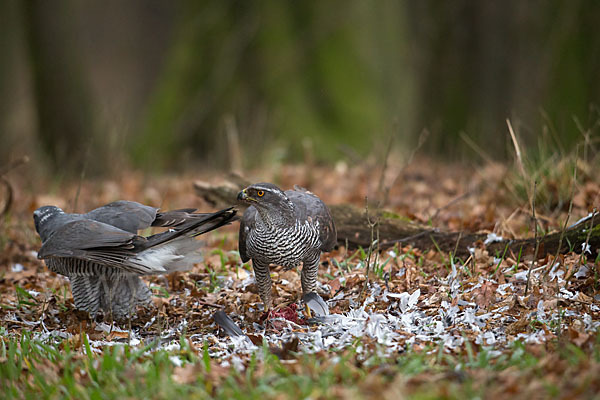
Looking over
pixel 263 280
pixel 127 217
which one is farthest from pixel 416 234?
pixel 127 217

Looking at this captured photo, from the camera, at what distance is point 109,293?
4227 mm

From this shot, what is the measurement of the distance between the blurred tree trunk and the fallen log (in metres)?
4.97

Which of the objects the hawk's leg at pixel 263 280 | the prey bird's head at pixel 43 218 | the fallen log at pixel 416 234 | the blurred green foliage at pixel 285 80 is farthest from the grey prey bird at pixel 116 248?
the blurred green foliage at pixel 285 80

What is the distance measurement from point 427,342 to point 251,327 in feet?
4.13

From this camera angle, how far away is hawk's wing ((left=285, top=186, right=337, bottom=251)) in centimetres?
405

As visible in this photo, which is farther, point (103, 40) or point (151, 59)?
point (103, 40)

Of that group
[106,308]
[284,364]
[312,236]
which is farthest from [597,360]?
[106,308]

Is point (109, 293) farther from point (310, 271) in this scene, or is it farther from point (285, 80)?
point (285, 80)

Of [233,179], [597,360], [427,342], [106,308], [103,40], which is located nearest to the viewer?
[597,360]

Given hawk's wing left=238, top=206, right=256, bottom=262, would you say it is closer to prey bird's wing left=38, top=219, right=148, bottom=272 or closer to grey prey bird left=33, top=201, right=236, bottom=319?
grey prey bird left=33, top=201, right=236, bottom=319

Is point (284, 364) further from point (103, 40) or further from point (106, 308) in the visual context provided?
point (103, 40)

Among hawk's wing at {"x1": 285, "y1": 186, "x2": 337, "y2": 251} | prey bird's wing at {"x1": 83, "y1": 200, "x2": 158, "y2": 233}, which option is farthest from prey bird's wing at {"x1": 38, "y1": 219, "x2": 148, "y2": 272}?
hawk's wing at {"x1": 285, "y1": 186, "x2": 337, "y2": 251}

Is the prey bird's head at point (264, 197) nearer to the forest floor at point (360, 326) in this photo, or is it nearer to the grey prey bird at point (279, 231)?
the grey prey bird at point (279, 231)

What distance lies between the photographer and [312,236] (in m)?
3.95
